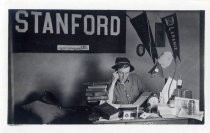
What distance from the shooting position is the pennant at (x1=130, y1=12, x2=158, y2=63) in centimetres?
112

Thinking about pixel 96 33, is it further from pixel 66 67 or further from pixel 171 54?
pixel 171 54

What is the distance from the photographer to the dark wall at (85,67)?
3.64ft

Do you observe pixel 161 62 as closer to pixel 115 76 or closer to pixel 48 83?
pixel 115 76

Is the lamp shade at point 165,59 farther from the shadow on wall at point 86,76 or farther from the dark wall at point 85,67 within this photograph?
the shadow on wall at point 86,76

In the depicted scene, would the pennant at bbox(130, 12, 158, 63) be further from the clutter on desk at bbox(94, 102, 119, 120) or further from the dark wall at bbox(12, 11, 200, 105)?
the clutter on desk at bbox(94, 102, 119, 120)

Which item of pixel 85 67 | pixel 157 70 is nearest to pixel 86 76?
pixel 85 67

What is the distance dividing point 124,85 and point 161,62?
14cm

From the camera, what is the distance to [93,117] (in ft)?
3.68

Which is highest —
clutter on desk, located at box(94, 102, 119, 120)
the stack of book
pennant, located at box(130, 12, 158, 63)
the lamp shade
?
pennant, located at box(130, 12, 158, 63)

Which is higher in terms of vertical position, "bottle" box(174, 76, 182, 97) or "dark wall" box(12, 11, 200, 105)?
"dark wall" box(12, 11, 200, 105)

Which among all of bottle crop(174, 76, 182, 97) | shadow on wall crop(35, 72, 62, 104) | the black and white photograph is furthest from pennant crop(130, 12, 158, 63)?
shadow on wall crop(35, 72, 62, 104)

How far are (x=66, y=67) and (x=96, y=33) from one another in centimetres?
14

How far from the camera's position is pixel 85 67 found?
112 centimetres
